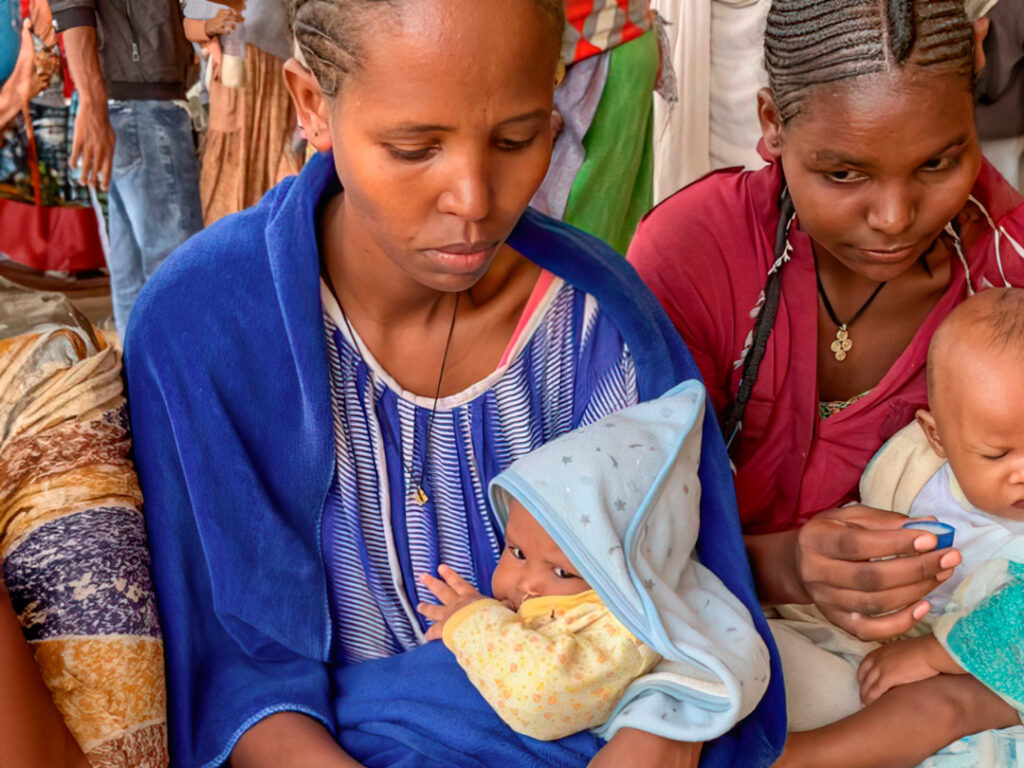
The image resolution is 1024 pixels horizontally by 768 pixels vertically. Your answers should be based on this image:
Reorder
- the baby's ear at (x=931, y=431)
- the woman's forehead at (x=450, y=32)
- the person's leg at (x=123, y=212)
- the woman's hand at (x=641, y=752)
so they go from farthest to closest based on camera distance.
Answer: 1. the person's leg at (x=123, y=212)
2. the baby's ear at (x=931, y=431)
3. the woman's hand at (x=641, y=752)
4. the woman's forehead at (x=450, y=32)

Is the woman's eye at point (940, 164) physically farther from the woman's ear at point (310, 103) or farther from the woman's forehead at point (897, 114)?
the woman's ear at point (310, 103)

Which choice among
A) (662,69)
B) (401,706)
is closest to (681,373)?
(401,706)

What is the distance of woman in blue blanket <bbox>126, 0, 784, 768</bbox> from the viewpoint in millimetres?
1353

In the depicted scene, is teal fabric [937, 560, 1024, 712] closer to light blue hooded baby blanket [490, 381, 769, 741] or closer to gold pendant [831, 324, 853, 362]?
light blue hooded baby blanket [490, 381, 769, 741]

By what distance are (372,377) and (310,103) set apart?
15.0 inches

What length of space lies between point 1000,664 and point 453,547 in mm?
784

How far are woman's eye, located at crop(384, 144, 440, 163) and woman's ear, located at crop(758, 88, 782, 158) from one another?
678 millimetres

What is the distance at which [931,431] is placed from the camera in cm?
187

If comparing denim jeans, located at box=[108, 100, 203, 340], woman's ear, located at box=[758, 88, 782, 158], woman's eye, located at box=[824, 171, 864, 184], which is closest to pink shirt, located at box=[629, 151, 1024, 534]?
woman's ear, located at box=[758, 88, 782, 158]

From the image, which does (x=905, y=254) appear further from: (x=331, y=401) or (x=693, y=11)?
(x=693, y=11)

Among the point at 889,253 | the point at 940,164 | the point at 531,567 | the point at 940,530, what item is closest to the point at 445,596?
the point at 531,567

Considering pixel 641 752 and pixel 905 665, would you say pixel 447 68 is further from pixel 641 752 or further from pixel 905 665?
pixel 905 665

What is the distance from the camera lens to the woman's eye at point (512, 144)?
1389 millimetres

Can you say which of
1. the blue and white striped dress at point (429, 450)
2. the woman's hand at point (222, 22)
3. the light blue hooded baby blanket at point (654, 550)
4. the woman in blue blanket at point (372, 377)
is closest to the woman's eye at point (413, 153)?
the woman in blue blanket at point (372, 377)
